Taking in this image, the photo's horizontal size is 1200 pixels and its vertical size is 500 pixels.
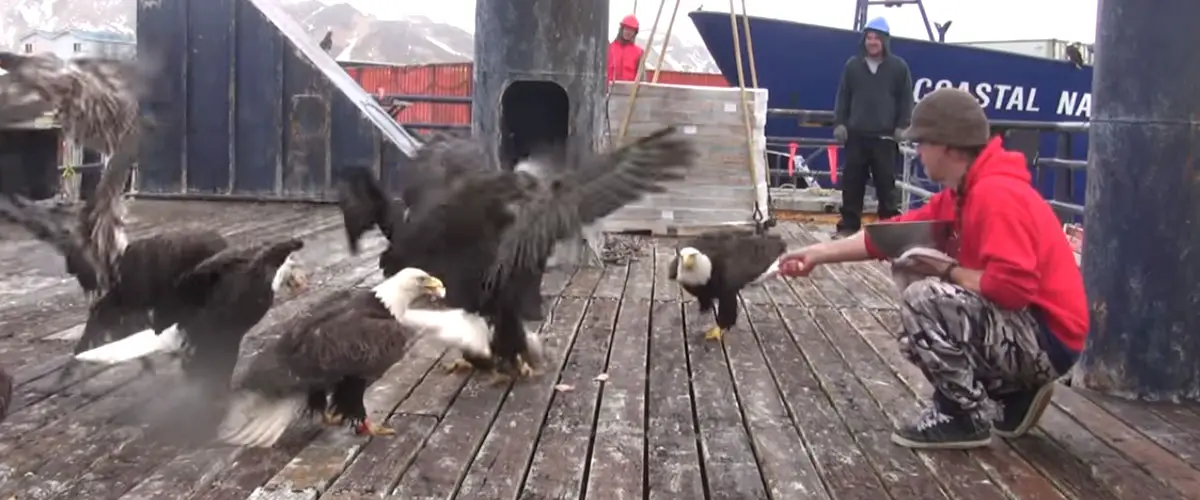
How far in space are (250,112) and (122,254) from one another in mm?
7977

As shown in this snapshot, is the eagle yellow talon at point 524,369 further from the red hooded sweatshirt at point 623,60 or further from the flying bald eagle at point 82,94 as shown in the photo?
the red hooded sweatshirt at point 623,60

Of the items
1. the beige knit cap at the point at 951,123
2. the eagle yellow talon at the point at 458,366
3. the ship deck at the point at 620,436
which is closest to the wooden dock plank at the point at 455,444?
the ship deck at the point at 620,436

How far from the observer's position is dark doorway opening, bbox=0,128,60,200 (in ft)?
29.0

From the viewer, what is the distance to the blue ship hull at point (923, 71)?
20109 mm

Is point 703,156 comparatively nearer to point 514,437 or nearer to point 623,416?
point 623,416

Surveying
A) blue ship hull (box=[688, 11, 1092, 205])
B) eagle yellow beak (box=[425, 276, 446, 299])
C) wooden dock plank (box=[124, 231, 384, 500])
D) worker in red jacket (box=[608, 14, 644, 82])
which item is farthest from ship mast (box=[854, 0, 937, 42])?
eagle yellow beak (box=[425, 276, 446, 299])

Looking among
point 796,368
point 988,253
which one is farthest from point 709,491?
point 796,368

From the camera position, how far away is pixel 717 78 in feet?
93.6

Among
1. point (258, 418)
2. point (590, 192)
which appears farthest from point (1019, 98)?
point (258, 418)

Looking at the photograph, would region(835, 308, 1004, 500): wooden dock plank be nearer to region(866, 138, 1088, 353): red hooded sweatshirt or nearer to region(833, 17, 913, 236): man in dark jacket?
region(866, 138, 1088, 353): red hooded sweatshirt

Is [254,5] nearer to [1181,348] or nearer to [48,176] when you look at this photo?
[48,176]

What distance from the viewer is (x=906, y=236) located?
4.02 m

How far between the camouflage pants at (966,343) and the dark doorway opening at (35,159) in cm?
693

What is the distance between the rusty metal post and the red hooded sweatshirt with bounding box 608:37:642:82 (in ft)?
23.0
